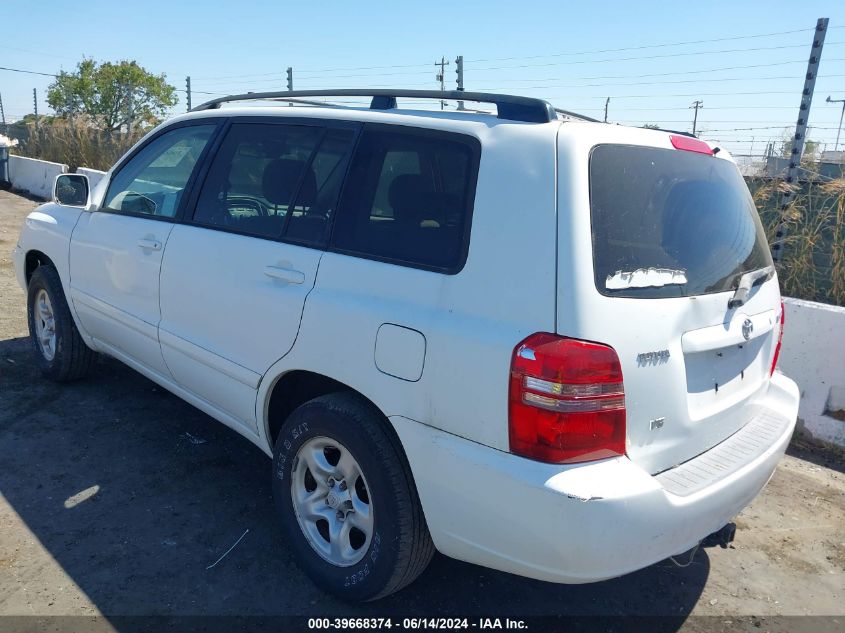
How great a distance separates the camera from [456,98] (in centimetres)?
264

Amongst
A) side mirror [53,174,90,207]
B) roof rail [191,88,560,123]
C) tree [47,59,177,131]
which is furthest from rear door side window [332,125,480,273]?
tree [47,59,177,131]

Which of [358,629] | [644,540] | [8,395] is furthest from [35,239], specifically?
[644,540]

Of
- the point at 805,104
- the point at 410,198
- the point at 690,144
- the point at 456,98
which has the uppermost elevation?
the point at 805,104

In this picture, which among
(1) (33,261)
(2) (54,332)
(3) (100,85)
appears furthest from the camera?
(3) (100,85)

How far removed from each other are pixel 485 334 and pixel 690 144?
4.04 ft

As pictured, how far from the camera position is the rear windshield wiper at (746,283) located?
8.27ft

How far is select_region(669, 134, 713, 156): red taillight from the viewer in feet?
8.59

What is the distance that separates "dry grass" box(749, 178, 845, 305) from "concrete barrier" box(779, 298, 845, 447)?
4.02 feet

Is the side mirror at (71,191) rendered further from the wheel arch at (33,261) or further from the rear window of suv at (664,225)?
the rear window of suv at (664,225)

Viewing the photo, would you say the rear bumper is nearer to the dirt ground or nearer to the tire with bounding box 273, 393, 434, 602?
the tire with bounding box 273, 393, 434, 602

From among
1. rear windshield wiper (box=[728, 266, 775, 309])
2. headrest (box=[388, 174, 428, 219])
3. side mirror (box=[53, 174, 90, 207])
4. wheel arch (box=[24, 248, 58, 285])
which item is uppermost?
headrest (box=[388, 174, 428, 219])

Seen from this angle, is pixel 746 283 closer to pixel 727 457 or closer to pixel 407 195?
pixel 727 457

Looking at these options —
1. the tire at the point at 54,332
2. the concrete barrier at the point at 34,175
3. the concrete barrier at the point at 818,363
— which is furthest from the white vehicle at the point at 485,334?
the concrete barrier at the point at 34,175

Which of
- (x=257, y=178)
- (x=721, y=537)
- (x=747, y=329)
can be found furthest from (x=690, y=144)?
(x=257, y=178)
